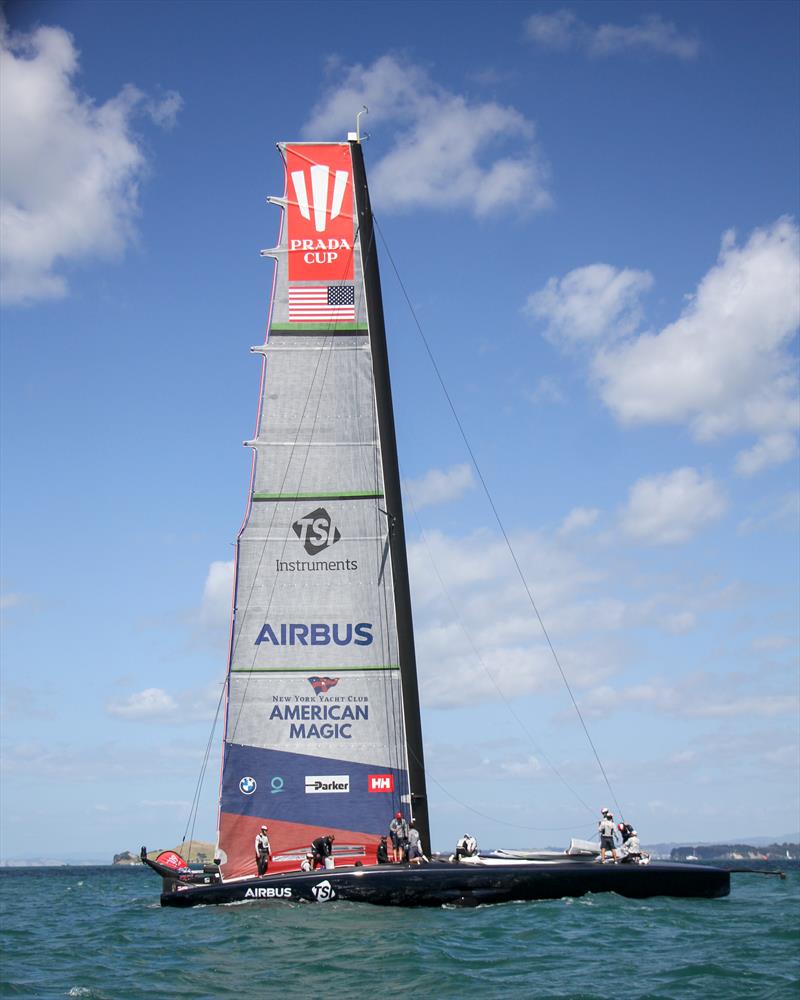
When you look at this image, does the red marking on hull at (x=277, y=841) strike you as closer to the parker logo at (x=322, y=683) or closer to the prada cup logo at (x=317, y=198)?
the parker logo at (x=322, y=683)

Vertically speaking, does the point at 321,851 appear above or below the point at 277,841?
below

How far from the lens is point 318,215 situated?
23203 millimetres

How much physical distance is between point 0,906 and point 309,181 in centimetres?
2313

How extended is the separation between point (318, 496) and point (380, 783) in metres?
5.87

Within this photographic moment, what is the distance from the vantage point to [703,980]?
12164mm

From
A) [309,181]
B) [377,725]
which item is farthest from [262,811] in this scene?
[309,181]

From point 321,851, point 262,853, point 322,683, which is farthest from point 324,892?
point 322,683

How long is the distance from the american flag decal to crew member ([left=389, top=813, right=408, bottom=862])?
402 inches

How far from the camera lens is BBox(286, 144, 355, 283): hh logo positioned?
2314cm

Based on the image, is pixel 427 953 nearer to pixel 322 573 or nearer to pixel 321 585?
pixel 321 585

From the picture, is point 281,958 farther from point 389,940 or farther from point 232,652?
point 232,652

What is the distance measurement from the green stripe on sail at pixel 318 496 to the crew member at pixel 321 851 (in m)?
6.68

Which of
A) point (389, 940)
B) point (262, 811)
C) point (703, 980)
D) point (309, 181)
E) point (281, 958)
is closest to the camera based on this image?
point (703, 980)

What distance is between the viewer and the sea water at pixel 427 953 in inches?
479
